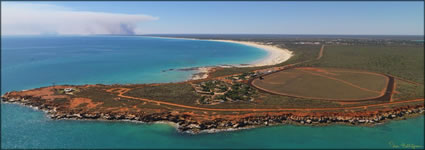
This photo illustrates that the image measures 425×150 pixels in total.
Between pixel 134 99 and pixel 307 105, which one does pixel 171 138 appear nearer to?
pixel 134 99

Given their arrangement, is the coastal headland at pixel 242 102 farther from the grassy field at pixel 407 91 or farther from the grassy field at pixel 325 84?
the grassy field at pixel 325 84

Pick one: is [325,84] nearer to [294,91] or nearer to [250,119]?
[294,91]

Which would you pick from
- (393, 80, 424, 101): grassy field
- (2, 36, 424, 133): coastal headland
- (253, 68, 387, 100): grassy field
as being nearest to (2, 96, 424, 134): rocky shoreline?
(2, 36, 424, 133): coastal headland

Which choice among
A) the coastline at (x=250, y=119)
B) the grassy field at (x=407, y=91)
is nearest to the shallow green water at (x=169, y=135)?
the coastline at (x=250, y=119)

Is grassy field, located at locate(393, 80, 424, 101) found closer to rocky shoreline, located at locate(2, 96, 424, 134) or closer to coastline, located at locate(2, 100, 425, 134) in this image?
rocky shoreline, located at locate(2, 96, 424, 134)

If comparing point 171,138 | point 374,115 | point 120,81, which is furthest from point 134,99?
point 374,115
